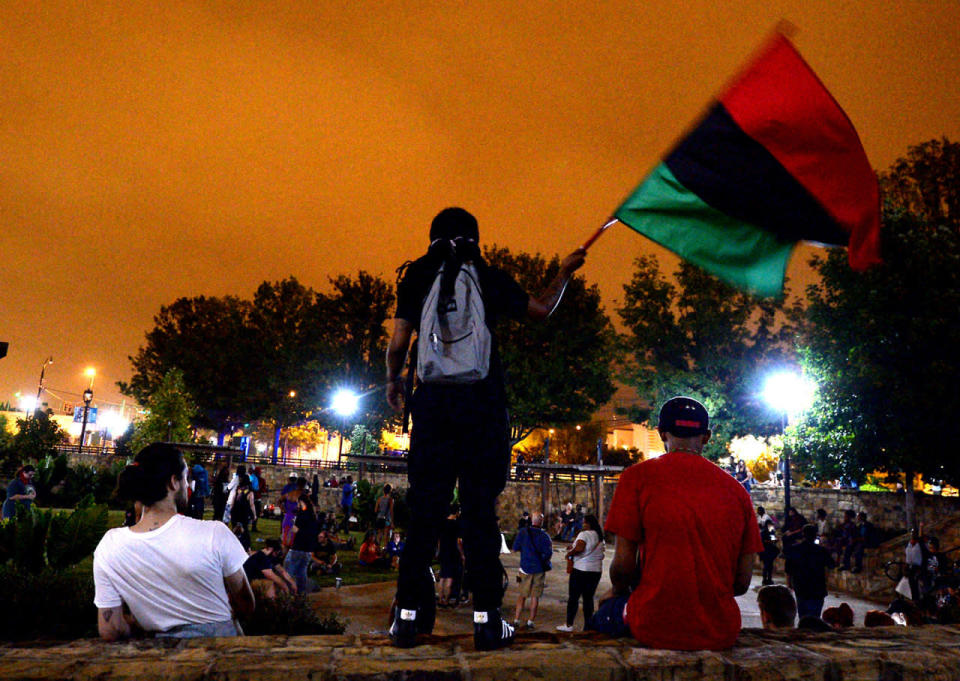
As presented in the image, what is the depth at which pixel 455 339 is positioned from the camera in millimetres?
2822

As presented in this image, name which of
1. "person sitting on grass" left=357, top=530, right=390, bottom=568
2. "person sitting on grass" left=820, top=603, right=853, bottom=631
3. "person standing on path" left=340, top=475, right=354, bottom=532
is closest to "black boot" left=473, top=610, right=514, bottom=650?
"person sitting on grass" left=820, top=603, right=853, bottom=631

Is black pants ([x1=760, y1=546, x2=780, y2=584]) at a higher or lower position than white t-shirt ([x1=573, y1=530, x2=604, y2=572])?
lower

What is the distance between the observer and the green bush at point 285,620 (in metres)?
7.79

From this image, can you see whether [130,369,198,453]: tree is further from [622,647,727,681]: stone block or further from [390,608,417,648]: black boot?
[622,647,727,681]: stone block

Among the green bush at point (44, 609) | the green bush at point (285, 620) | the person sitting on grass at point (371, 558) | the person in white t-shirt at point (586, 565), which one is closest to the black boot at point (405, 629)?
the green bush at point (285, 620)

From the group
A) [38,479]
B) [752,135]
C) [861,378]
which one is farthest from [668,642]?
[38,479]

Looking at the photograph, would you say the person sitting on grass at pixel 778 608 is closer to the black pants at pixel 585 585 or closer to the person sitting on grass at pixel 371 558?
the black pants at pixel 585 585

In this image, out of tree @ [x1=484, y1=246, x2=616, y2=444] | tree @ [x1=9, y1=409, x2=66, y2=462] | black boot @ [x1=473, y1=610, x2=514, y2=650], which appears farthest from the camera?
tree @ [x1=484, y1=246, x2=616, y2=444]

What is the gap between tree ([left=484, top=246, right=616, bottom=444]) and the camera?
131ft

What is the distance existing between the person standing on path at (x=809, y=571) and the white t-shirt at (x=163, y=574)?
34.5ft

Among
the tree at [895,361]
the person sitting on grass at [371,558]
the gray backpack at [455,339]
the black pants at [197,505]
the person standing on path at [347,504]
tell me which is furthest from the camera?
the person standing on path at [347,504]

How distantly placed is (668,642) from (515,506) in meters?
35.5

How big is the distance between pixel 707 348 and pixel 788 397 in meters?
18.1

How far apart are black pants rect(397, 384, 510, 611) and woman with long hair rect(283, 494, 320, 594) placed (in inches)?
365
